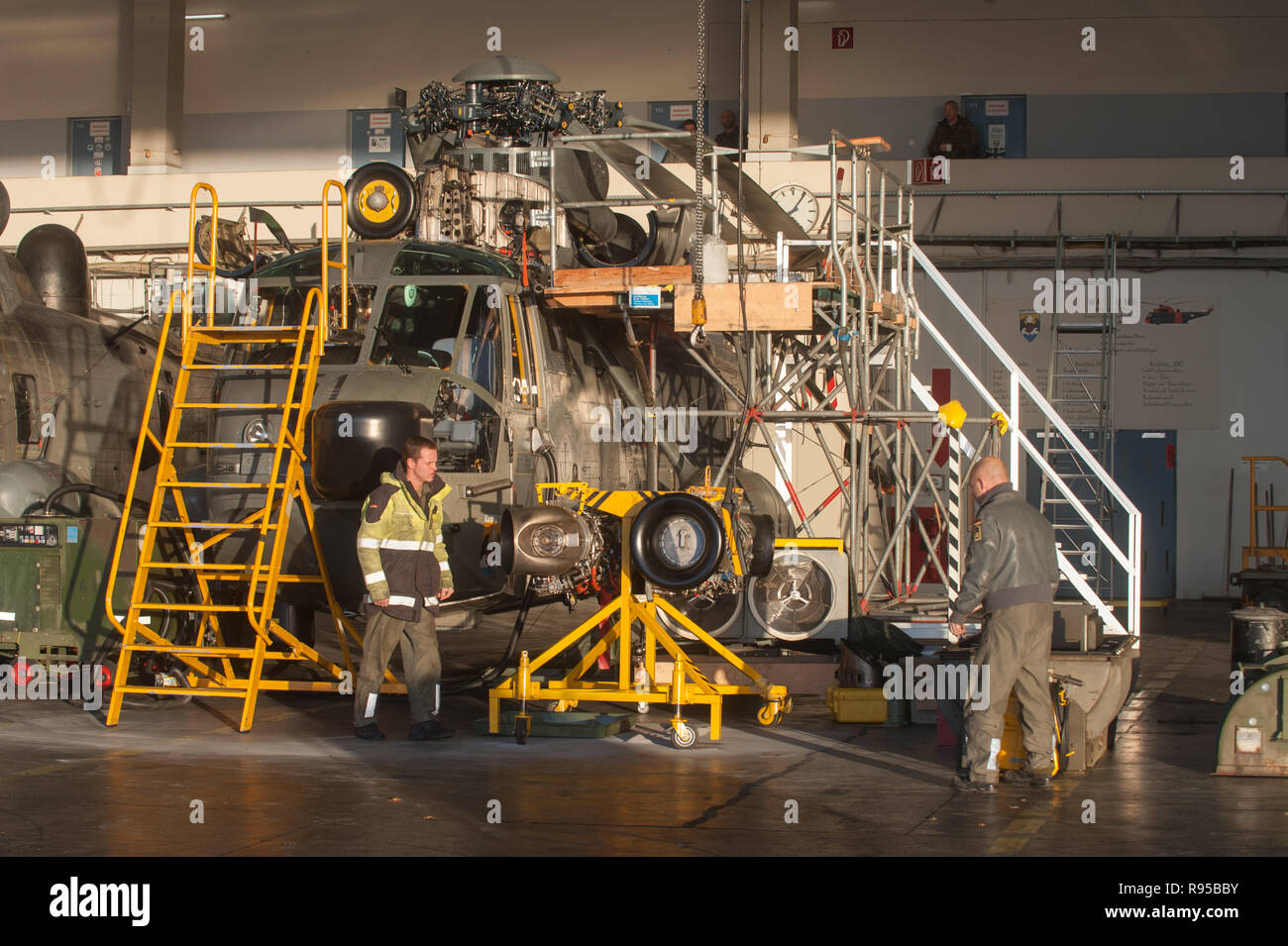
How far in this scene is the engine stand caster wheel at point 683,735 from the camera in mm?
9469

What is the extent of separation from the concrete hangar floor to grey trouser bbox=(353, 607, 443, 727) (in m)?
0.29

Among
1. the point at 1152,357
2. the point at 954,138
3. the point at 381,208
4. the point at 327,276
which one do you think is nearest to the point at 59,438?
the point at 381,208

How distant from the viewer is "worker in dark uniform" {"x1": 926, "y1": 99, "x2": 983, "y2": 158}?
23.3 m

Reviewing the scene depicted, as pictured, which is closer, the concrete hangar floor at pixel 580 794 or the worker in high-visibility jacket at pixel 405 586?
the concrete hangar floor at pixel 580 794

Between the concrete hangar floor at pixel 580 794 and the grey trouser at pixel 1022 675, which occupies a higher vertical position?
the grey trouser at pixel 1022 675

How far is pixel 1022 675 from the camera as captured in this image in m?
8.44

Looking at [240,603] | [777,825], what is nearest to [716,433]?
[240,603]

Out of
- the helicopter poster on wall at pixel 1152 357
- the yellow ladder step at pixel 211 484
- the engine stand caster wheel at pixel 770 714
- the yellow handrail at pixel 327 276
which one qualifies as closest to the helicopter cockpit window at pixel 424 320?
the yellow handrail at pixel 327 276

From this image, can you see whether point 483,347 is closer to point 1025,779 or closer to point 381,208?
point 381,208

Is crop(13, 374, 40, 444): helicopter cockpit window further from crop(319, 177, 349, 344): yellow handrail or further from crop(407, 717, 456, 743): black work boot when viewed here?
crop(407, 717, 456, 743): black work boot

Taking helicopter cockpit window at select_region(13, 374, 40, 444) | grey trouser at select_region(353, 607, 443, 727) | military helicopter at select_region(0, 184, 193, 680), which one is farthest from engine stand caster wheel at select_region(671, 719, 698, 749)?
helicopter cockpit window at select_region(13, 374, 40, 444)

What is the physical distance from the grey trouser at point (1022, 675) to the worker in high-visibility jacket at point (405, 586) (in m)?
A: 3.69

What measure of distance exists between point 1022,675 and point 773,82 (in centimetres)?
1622

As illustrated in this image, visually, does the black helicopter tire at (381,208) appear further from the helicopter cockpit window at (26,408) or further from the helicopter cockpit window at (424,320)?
the helicopter cockpit window at (26,408)
